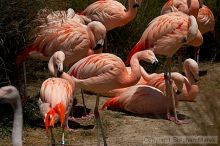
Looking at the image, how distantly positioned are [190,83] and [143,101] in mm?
794

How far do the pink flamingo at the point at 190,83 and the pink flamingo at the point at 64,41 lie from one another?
1279mm

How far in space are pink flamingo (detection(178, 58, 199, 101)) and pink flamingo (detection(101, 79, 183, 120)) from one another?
0.73 feet

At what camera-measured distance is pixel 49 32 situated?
24.6 ft

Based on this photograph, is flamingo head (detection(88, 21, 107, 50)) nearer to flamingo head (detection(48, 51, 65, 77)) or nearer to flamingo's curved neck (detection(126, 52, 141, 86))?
flamingo's curved neck (detection(126, 52, 141, 86))

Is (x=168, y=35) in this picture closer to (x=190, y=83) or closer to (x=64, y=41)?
(x=190, y=83)

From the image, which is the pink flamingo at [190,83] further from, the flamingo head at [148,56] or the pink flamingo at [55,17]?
the pink flamingo at [55,17]

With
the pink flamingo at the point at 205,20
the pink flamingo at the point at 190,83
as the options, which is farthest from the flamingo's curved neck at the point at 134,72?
the pink flamingo at the point at 205,20

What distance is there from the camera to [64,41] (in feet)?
24.3

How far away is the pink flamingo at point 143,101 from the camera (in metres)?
7.47

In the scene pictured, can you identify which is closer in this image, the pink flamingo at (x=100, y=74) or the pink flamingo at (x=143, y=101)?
the pink flamingo at (x=100, y=74)

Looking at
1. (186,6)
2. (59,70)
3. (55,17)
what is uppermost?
(55,17)

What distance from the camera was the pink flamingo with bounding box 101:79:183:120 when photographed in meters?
7.47

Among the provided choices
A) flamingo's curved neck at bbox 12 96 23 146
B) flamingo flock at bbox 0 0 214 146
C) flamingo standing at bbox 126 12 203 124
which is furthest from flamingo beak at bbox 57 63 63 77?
flamingo's curved neck at bbox 12 96 23 146

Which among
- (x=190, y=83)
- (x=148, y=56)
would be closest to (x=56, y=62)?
(x=148, y=56)
